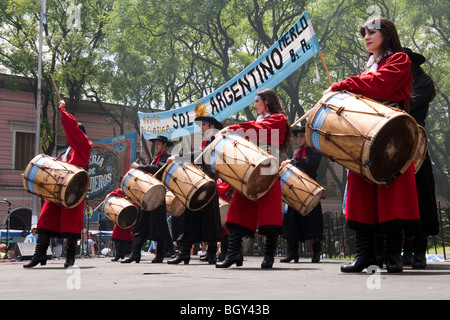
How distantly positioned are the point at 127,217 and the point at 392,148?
832 centimetres

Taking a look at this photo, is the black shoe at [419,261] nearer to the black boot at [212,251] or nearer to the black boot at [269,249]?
the black boot at [269,249]

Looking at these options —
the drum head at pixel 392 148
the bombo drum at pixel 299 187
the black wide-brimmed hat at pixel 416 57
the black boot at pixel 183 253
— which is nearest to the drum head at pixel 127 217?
the black boot at pixel 183 253

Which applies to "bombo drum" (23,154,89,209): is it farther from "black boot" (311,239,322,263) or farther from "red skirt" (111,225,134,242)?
"red skirt" (111,225,134,242)

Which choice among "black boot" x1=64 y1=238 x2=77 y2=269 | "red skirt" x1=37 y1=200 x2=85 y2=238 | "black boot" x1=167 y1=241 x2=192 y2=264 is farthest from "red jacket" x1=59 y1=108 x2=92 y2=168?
"black boot" x1=167 y1=241 x2=192 y2=264

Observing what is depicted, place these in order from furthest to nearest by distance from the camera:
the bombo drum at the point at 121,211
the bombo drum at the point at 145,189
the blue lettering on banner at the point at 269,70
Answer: the bombo drum at the point at 121,211 → the blue lettering on banner at the point at 269,70 → the bombo drum at the point at 145,189

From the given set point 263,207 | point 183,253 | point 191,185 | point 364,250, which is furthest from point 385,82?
point 183,253

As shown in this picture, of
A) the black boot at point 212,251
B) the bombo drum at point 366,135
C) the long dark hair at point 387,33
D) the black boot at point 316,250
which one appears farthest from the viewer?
the black boot at point 316,250

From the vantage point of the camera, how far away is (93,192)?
22984 mm

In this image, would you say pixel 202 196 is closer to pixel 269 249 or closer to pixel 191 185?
pixel 191 185

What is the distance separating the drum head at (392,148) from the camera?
157 inches

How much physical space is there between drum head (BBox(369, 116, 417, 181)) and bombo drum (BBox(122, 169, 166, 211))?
5273mm

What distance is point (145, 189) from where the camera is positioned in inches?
354

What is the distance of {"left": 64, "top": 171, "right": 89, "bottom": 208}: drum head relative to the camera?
7.35m

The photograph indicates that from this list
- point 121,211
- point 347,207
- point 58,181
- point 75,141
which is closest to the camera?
point 347,207
